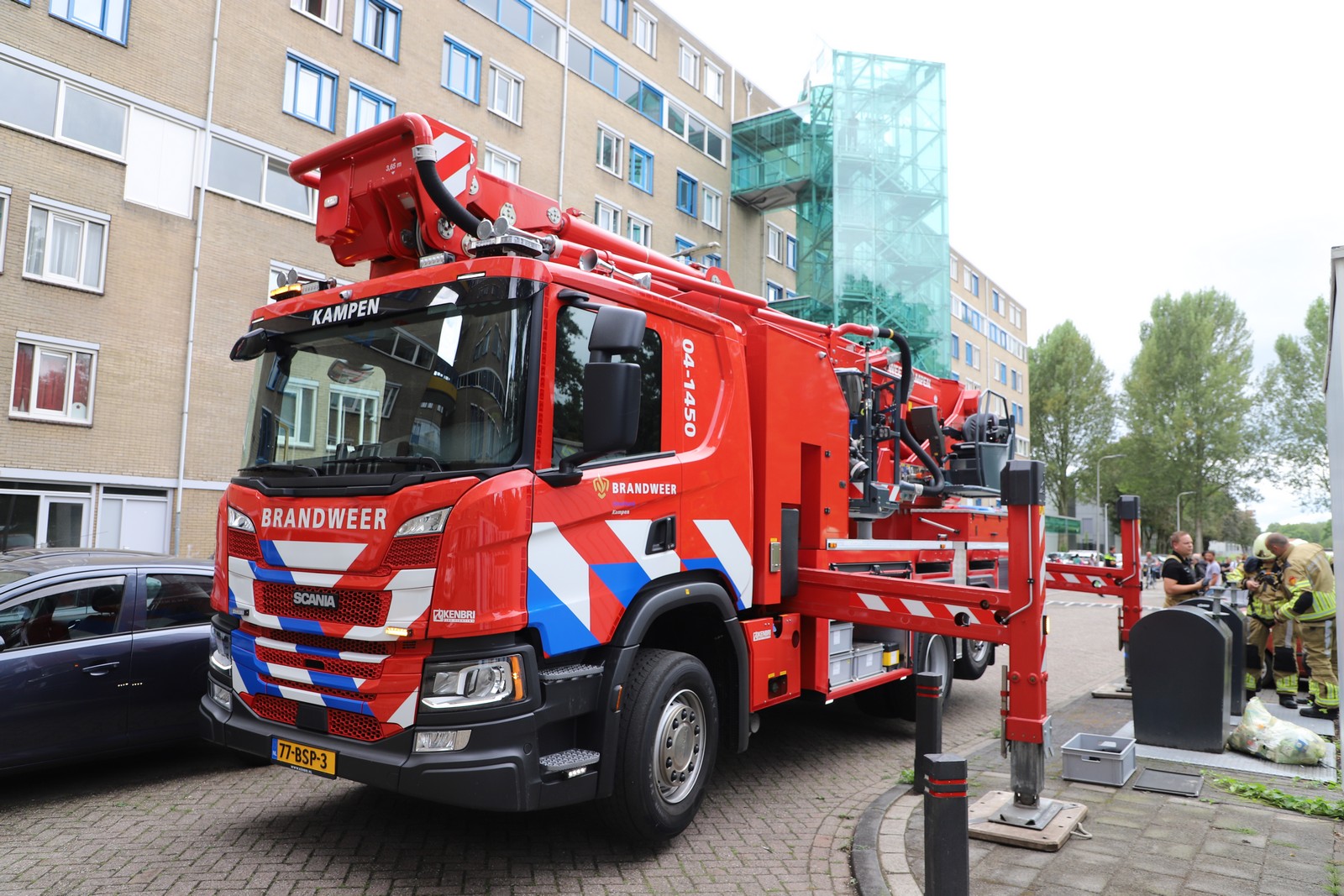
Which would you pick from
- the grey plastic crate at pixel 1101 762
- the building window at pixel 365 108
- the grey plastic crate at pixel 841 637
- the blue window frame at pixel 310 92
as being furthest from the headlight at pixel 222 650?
the building window at pixel 365 108

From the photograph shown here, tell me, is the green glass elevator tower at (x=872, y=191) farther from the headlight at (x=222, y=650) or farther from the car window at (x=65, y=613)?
the headlight at (x=222, y=650)

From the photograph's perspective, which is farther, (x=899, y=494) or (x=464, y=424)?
(x=899, y=494)

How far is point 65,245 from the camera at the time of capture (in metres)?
16.4

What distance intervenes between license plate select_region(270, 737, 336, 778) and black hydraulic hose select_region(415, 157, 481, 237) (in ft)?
9.02

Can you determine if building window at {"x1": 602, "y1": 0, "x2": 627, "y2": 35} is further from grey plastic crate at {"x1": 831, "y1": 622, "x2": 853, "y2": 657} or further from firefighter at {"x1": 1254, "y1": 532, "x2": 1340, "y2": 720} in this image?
grey plastic crate at {"x1": 831, "y1": 622, "x2": 853, "y2": 657}

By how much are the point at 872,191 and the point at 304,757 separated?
30598mm

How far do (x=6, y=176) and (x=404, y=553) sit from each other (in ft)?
52.9

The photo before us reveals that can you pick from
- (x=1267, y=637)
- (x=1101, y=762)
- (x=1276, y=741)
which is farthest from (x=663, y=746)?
(x=1267, y=637)

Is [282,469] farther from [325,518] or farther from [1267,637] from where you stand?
[1267,637]

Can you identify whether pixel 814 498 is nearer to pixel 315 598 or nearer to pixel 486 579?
pixel 486 579

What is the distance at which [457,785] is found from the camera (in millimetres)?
4043

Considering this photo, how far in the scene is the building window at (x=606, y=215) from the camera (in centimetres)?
2722

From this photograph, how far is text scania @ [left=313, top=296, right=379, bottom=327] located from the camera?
484 centimetres

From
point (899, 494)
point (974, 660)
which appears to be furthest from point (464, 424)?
point (974, 660)
